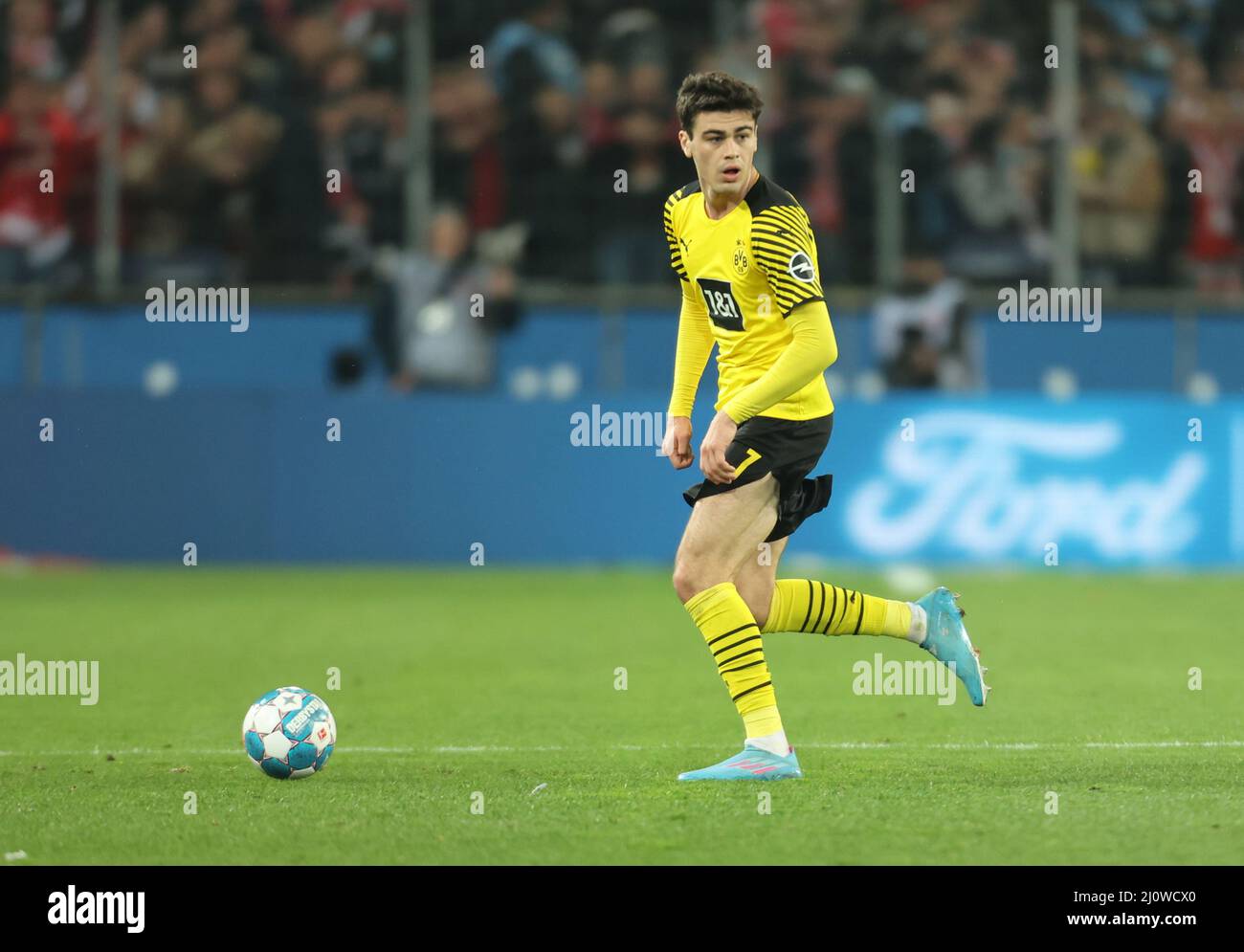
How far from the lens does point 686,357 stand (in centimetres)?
687

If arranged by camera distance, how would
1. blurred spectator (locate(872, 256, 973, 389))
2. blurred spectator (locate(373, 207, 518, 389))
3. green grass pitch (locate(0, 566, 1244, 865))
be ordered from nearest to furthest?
green grass pitch (locate(0, 566, 1244, 865)), blurred spectator (locate(373, 207, 518, 389)), blurred spectator (locate(872, 256, 973, 389))

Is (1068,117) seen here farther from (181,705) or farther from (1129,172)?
(181,705)

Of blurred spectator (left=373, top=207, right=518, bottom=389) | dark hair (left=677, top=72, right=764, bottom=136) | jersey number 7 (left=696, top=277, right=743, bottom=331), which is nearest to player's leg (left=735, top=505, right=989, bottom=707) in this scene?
jersey number 7 (left=696, top=277, right=743, bottom=331)

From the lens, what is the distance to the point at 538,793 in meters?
6.07

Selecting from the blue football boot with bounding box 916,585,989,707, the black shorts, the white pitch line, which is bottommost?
the white pitch line

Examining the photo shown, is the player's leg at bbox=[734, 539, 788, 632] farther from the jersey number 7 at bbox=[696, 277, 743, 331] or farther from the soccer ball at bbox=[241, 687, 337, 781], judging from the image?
the soccer ball at bbox=[241, 687, 337, 781]

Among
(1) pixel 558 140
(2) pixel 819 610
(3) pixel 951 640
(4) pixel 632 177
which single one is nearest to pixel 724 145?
(2) pixel 819 610

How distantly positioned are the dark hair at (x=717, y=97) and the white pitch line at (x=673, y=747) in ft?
7.15

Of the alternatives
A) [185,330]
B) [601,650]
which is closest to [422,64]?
[185,330]

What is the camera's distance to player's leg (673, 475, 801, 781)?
6258 mm

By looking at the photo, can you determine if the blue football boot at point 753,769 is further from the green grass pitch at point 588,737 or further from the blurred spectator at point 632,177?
the blurred spectator at point 632,177

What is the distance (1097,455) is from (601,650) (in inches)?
221

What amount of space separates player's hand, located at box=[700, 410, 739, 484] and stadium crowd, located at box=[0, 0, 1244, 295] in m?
9.07

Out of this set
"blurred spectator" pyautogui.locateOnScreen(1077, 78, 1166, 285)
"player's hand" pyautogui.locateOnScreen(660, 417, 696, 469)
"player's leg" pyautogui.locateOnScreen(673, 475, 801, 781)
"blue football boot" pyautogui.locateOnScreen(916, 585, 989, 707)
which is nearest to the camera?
"player's leg" pyautogui.locateOnScreen(673, 475, 801, 781)
